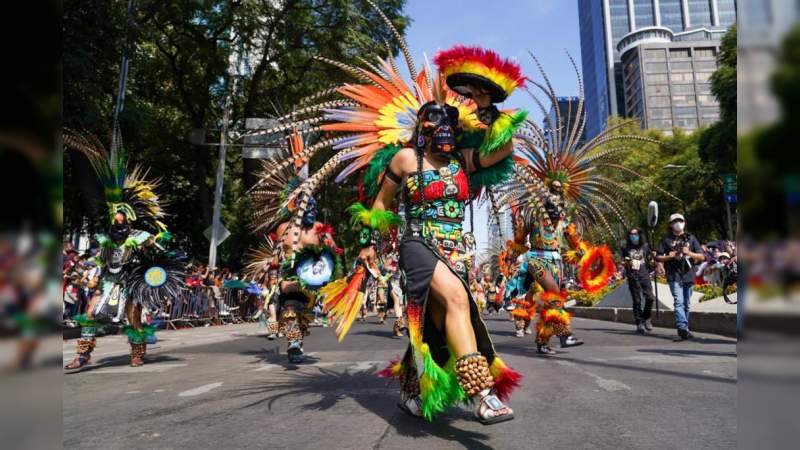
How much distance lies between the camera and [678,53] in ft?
356

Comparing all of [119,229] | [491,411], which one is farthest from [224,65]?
[491,411]

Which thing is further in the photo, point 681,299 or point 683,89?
point 683,89

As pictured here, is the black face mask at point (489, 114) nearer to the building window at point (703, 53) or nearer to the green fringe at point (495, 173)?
the green fringe at point (495, 173)

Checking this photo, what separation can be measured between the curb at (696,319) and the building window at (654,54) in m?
106

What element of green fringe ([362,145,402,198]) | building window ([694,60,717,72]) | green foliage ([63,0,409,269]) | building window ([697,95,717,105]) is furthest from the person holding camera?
building window ([694,60,717,72])

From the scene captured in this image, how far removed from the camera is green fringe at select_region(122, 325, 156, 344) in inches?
281

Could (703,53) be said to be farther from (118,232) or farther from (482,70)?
(482,70)

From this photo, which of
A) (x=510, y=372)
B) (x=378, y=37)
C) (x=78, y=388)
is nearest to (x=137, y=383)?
(x=78, y=388)

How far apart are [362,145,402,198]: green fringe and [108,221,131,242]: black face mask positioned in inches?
173

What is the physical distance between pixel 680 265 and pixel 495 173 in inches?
239

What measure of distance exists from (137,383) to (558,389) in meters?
4.26

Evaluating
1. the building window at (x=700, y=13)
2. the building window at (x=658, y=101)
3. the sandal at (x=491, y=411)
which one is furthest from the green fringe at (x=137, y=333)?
the building window at (x=700, y=13)

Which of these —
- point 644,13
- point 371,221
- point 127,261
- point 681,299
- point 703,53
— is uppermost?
point 644,13

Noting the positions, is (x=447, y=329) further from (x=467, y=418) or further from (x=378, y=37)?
(x=378, y=37)
